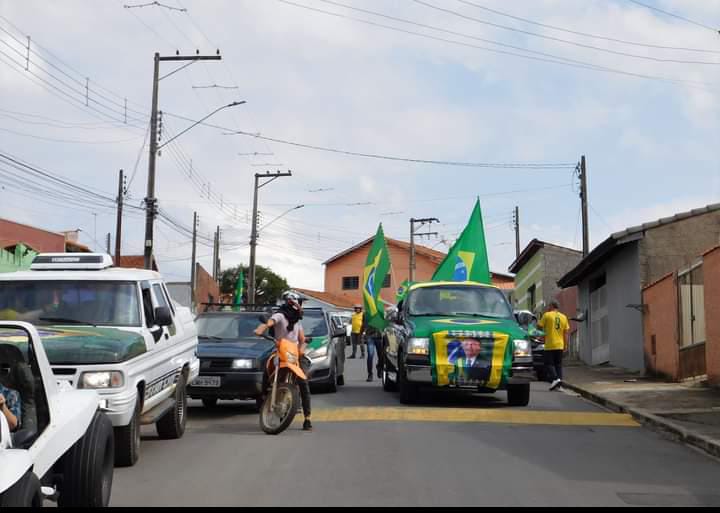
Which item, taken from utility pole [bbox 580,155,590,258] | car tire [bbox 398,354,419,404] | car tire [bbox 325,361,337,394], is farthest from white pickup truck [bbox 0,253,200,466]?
utility pole [bbox 580,155,590,258]

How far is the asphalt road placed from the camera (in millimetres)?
7418

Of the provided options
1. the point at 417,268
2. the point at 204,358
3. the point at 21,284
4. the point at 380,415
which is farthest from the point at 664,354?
the point at 417,268

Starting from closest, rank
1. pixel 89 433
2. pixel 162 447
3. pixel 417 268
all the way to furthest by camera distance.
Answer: pixel 89 433, pixel 162 447, pixel 417 268

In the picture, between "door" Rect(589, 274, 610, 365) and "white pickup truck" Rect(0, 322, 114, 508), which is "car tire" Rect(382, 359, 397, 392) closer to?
"white pickup truck" Rect(0, 322, 114, 508)

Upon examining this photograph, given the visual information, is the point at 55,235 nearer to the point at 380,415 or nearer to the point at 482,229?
the point at 482,229

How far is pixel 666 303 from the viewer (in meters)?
20.8

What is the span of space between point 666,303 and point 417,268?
2382 inches

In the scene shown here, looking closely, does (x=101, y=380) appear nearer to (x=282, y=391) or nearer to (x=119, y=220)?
(x=282, y=391)

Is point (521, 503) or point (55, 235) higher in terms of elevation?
point (55, 235)

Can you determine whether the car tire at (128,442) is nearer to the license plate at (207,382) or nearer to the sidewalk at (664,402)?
the license plate at (207,382)

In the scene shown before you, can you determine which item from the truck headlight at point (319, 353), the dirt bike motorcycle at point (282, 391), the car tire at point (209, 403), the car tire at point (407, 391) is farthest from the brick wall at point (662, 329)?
the dirt bike motorcycle at point (282, 391)

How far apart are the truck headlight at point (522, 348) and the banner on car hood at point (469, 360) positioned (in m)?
0.16

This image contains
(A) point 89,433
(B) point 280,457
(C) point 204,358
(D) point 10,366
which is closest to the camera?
(D) point 10,366

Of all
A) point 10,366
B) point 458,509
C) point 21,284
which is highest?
point 21,284
